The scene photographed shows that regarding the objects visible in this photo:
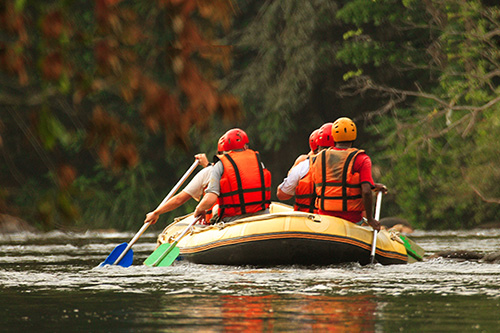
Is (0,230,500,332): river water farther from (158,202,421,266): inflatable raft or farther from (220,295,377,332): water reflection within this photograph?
(158,202,421,266): inflatable raft

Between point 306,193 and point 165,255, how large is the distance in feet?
5.21

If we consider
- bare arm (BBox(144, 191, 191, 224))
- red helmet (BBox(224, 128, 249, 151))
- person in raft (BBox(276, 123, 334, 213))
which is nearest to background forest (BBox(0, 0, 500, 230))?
bare arm (BBox(144, 191, 191, 224))

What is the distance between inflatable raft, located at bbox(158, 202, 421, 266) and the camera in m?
9.53

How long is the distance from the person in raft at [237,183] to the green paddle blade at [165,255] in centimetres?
49

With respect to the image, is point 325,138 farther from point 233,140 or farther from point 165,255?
point 165,255

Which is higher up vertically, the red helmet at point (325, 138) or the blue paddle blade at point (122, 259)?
the red helmet at point (325, 138)

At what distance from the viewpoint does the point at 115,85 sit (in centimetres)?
281

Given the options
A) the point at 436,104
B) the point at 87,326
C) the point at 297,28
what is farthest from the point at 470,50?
the point at 87,326

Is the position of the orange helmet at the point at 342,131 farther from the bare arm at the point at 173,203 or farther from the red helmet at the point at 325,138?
the bare arm at the point at 173,203

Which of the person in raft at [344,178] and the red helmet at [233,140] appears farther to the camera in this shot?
the red helmet at [233,140]

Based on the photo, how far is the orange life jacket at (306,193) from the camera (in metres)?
10.5

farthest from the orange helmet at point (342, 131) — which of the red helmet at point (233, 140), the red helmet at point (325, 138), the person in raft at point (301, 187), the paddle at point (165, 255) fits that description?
the paddle at point (165, 255)

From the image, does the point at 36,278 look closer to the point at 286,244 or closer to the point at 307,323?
the point at 286,244

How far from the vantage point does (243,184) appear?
10.3 meters
